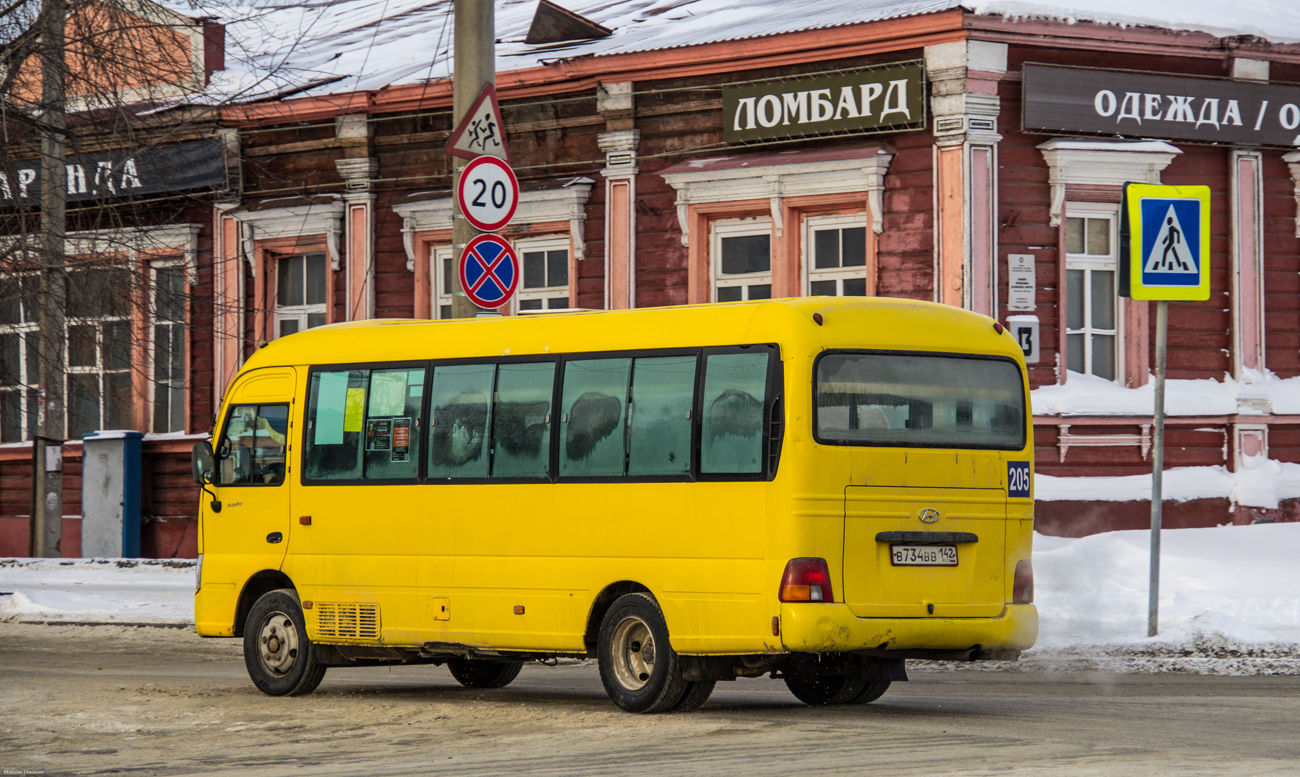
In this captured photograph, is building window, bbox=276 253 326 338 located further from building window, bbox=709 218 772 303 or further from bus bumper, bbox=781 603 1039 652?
bus bumper, bbox=781 603 1039 652

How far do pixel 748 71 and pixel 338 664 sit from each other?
9.33 meters

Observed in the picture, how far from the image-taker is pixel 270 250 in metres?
22.8

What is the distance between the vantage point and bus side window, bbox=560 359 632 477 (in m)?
10.4

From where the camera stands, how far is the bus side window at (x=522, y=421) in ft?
35.2

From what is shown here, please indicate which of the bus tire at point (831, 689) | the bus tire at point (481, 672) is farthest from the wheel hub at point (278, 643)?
the bus tire at point (831, 689)

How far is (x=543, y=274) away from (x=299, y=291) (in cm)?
365

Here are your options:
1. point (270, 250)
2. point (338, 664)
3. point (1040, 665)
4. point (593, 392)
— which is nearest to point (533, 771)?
point (593, 392)

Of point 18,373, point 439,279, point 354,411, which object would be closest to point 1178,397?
point 439,279

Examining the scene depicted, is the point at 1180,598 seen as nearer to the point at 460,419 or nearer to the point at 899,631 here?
the point at 899,631

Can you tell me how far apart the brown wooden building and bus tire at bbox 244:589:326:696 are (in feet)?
23.2

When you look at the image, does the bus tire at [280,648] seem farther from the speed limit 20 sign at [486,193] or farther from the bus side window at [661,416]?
the speed limit 20 sign at [486,193]

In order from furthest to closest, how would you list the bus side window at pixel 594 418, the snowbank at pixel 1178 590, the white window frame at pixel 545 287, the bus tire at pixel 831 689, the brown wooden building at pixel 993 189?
the white window frame at pixel 545 287
the brown wooden building at pixel 993 189
the snowbank at pixel 1178 590
the bus tire at pixel 831 689
the bus side window at pixel 594 418

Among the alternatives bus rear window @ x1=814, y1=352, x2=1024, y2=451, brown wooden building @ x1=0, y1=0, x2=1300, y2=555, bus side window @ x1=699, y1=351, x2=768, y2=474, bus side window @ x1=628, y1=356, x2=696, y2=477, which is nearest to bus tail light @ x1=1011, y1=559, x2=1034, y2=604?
bus rear window @ x1=814, y1=352, x2=1024, y2=451

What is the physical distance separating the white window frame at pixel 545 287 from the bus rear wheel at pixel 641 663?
10734 mm
